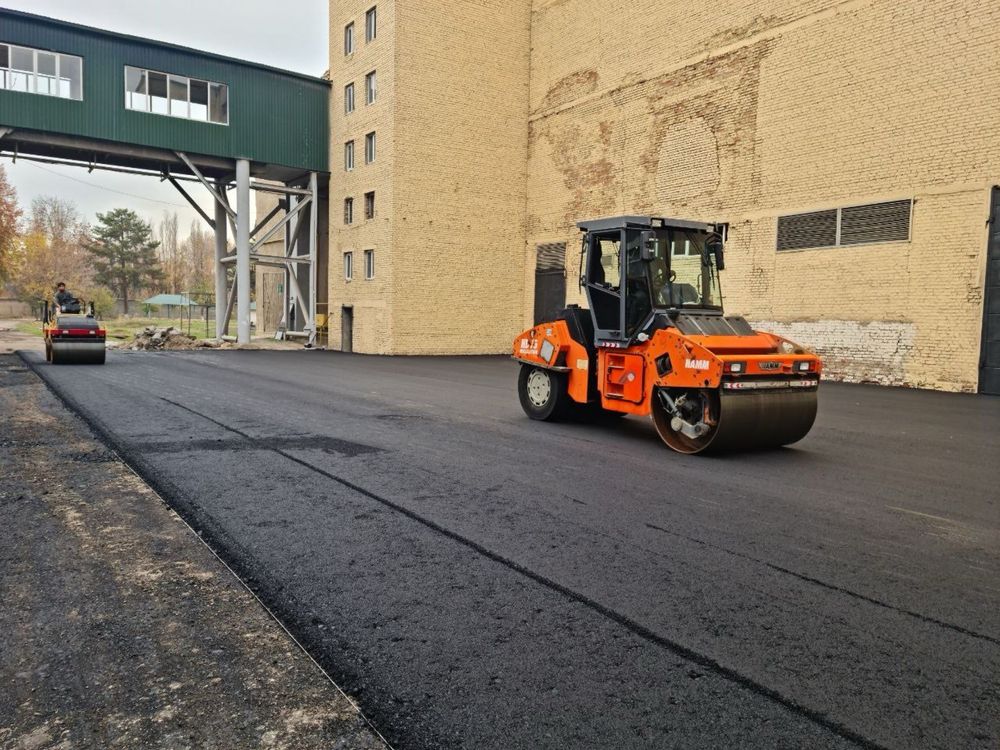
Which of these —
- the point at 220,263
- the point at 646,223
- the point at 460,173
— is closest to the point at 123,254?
the point at 220,263

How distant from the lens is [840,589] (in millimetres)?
4219

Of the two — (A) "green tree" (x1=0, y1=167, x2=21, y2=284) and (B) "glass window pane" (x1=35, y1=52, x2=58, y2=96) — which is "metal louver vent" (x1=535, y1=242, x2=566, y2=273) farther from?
(A) "green tree" (x1=0, y1=167, x2=21, y2=284)

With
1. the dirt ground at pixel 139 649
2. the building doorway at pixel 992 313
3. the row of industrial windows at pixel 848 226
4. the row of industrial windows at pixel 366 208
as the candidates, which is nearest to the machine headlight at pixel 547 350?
the dirt ground at pixel 139 649

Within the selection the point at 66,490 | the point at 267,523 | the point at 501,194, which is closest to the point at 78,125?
the point at 501,194

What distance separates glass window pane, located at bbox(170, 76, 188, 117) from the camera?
96.3ft

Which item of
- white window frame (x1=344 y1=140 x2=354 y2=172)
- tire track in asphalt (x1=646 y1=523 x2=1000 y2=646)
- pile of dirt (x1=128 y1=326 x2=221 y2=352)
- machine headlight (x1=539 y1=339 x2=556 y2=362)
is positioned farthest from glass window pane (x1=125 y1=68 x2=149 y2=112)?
tire track in asphalt (x1=646 y1=523 x2=1000 y2=646)

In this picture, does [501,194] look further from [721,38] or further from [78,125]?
[78,125]

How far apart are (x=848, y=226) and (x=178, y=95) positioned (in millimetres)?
25777

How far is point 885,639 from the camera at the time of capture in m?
3.56

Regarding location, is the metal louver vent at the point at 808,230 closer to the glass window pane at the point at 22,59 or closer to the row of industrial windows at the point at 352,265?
the row of industrial windows at the point at 352,265

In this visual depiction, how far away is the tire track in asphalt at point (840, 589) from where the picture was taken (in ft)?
12.0

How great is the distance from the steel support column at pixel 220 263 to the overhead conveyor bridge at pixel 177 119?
0.06m

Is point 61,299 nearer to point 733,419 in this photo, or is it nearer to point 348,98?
point 348,98

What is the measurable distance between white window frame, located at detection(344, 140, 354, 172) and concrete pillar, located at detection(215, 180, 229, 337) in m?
6.29
